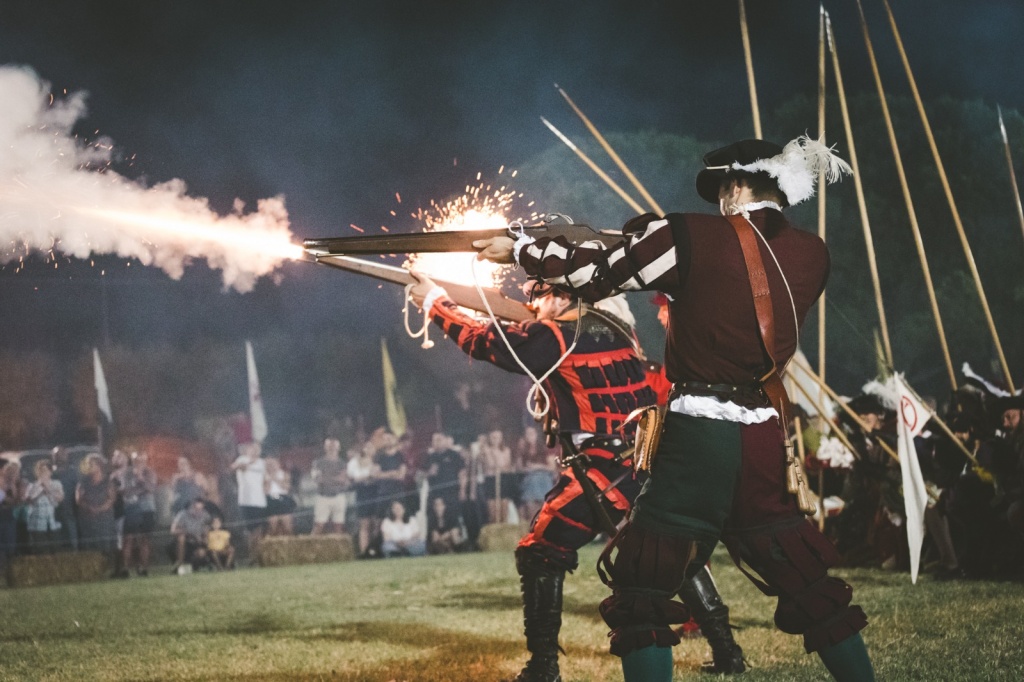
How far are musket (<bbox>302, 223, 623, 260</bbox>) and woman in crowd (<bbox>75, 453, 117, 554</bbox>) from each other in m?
10.1

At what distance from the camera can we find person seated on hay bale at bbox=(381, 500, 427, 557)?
1421 centimetres

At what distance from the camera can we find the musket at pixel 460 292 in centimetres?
516

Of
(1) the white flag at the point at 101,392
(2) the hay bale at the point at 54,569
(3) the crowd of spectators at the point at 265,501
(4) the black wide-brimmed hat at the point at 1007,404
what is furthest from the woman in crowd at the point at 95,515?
(4) the black wide-brimmed hat at the point at 1007,404

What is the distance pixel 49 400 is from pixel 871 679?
1576cm

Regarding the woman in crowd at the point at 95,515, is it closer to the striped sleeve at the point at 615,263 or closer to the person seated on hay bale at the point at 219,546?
the person seated on hay bale at the point at 219,546

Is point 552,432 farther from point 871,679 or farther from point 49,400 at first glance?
point 49,400

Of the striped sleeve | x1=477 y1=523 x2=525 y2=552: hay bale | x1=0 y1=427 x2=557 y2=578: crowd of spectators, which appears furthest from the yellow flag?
the striped sleeve

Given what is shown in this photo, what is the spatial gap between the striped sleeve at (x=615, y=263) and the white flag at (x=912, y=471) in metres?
4.60

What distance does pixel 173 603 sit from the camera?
8875 mm

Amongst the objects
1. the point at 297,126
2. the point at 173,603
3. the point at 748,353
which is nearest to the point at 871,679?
the point at 748,353

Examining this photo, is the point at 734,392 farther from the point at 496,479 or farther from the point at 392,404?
the point at 392,404

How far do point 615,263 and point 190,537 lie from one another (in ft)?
37.4

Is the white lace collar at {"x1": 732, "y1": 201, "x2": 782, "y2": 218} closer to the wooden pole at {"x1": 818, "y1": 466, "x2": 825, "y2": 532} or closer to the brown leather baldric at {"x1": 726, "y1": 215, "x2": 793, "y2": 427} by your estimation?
→ the brown leather baldric at {"x1": 726, "y1": 215, "x2": 793, "y2": 427}

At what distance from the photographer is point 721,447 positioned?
10.4 ft
